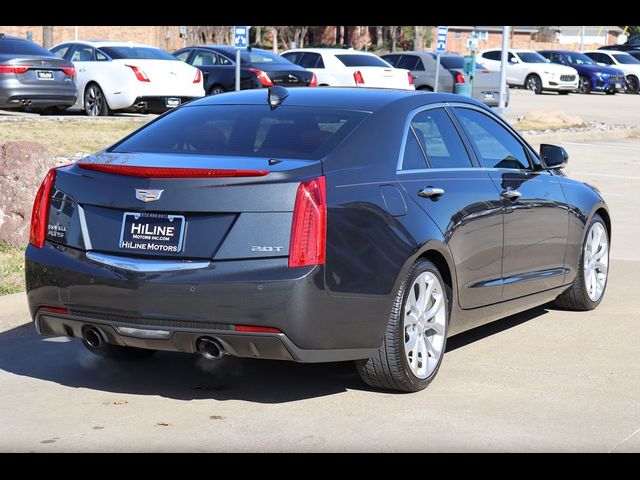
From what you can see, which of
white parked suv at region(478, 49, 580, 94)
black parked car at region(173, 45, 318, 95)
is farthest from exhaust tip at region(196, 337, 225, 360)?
white parked suv at region(478, 49, 580, 94)

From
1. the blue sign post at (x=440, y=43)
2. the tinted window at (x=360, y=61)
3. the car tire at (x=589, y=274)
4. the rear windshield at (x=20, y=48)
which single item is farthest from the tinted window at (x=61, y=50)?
the car tire at (x=589, y=274)

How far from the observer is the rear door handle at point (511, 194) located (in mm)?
7340

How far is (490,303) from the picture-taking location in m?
7.20

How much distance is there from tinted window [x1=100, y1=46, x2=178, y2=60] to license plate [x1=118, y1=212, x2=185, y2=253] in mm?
17800

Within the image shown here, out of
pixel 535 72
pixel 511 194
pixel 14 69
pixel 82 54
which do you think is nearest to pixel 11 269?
pixel 511 194

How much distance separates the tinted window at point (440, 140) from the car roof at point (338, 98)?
101mm

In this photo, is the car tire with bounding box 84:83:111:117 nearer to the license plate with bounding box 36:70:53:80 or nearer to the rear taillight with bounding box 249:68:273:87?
the license plate with bounding box 36:70:53:80

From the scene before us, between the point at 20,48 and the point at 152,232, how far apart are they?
55.5 feet

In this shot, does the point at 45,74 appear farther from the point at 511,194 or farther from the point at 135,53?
the point at 511,194

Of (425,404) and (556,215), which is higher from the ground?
(556,215)

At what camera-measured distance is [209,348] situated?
19.1ft
